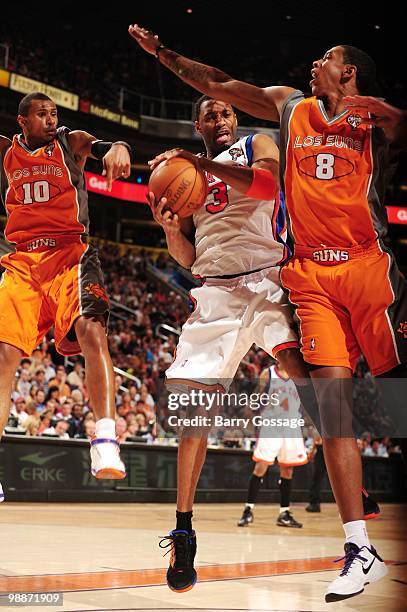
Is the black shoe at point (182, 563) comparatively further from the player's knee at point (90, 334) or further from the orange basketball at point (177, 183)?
the orange basketball at point (177, 183)

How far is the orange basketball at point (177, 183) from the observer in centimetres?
347

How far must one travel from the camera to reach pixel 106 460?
3.63 m

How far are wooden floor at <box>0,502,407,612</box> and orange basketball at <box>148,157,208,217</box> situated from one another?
1706 mm

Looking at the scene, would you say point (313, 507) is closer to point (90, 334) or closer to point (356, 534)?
point (90, 334)

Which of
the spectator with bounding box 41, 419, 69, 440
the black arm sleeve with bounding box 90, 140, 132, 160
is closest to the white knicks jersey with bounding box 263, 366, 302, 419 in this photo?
the spectator with bounding box 41, 419, 69, 440

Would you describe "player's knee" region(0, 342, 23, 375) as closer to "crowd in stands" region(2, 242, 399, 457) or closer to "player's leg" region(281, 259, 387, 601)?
"crowd in stands" region(2, 242, 399, 457)

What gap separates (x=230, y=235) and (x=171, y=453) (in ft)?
22.7

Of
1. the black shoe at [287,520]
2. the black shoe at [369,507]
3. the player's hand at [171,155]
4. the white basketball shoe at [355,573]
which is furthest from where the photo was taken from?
the black shoe at [287,520]

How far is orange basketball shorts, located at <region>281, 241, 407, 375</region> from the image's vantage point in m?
3.26

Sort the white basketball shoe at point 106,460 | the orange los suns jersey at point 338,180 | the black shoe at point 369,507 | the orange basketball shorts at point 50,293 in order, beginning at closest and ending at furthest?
the orange los suns jersey at point 338,180 < the white basketball shoe at point 106,460 < the black shoe at point 369,507 < the orange basketball shorts at point 50,293

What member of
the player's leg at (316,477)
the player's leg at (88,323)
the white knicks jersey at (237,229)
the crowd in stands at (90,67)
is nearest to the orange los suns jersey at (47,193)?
the player's leg at (88,323)

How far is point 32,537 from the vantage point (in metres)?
5.97

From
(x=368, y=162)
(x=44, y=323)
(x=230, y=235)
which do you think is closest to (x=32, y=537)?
(x=44, y=323)

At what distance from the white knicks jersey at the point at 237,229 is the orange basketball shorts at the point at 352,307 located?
0.58 meters
